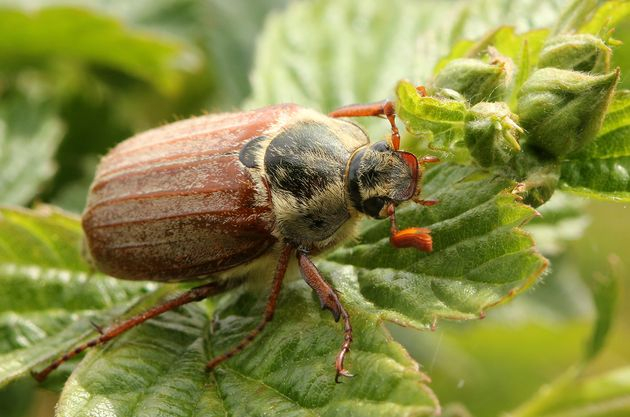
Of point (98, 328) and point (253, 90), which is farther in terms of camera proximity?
point (253, 90)

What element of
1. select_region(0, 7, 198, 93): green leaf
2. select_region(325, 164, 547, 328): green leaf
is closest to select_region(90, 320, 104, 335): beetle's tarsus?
select_region(325, 164, 547, 328): green leaf

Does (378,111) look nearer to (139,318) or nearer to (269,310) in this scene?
(269,310)

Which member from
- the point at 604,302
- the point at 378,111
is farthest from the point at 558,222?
the point at 378,111

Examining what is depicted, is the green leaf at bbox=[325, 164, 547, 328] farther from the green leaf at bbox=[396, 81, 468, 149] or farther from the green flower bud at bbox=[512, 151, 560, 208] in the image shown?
the green leaf at bbox=[396, 81, 468, 149]

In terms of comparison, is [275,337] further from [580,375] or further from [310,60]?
[310,60]

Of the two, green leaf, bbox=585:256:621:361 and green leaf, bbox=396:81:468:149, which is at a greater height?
green leaf, bbox=396:81:468:149

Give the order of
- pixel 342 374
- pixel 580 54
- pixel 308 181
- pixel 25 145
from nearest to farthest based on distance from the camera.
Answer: pixel 342 374 → pixel 580 54 → pixel 308 181 → pixel 25 145
